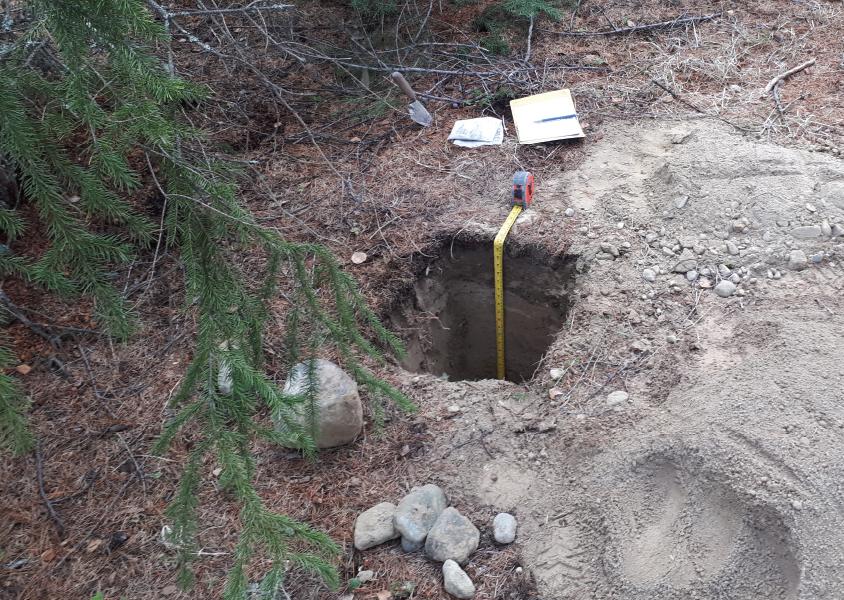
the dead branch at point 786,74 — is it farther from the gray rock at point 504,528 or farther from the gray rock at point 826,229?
the gray rock at point 504,528

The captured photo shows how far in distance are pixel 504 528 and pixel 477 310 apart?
1676mm

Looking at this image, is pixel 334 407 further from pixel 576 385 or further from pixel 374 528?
pixel 576 385

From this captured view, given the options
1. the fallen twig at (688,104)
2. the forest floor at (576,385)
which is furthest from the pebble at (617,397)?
the fallen twig at (688,104)

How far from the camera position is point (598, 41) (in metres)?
4.55

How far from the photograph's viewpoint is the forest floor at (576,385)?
6.54 ft

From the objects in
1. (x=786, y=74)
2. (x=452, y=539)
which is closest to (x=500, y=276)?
(x=452, y=539)

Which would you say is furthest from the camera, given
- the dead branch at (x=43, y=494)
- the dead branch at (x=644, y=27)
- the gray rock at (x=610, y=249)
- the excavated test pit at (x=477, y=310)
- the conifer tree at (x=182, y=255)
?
the dead branch at (x=644, y=27)

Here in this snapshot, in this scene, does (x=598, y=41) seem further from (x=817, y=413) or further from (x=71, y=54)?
(x=71, y=54)

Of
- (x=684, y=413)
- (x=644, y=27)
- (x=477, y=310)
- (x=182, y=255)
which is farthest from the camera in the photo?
(x=644, y=27)

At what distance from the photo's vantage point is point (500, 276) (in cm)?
331

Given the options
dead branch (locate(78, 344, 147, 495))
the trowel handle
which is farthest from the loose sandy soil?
the trowel handle

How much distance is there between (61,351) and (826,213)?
3492 mm

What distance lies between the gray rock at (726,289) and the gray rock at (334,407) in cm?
162


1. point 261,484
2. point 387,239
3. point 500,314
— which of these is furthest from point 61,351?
point 500,314
